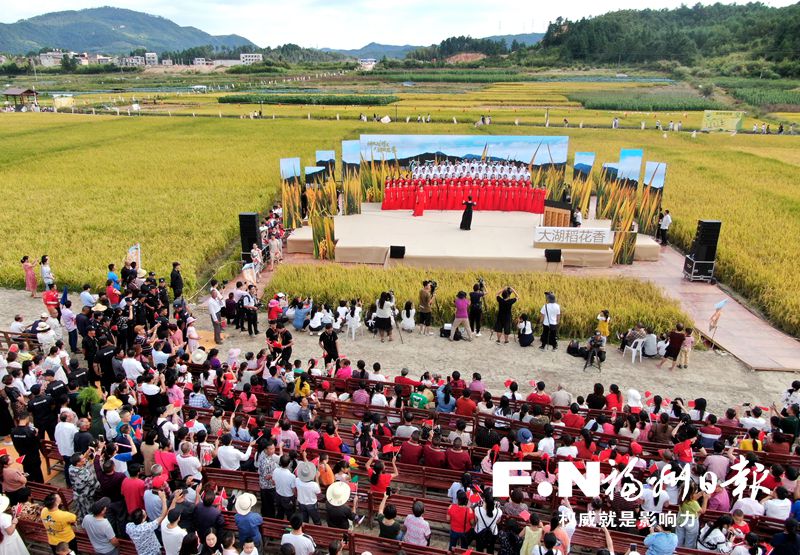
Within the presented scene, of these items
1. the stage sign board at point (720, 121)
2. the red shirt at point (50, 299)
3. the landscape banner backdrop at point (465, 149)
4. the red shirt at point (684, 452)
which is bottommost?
the red shirt at point (50, 299)

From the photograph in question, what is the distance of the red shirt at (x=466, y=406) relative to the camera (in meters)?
7.98

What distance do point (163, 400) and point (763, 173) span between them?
101 ft

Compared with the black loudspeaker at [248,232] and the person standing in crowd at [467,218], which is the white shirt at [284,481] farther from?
the person standing in crowd at [467,218]

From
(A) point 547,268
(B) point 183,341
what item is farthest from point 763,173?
(B) point 183,341

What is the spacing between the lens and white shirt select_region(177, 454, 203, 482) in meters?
6.28

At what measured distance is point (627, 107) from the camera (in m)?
54.7

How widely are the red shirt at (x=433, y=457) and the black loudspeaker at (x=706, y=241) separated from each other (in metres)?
12.1

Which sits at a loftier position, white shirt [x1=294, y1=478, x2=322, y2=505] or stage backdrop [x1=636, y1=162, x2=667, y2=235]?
stage backdrop [x1=636, y1=162, x2=667, y2=235]

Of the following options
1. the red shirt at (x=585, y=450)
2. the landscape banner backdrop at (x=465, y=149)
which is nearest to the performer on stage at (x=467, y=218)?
the landscape banner backdrop at (x=465, y=149)

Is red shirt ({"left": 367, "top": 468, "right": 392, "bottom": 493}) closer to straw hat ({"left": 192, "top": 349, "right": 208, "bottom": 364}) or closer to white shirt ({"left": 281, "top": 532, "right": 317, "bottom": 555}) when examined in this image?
white shirt ({"left": 281, "top": 532, "right": 317, "bottom": 555})

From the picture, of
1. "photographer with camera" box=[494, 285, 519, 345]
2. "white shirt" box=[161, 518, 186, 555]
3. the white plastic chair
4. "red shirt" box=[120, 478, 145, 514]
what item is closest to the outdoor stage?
"photographer with camera" box=[494, 285, 519, 345]

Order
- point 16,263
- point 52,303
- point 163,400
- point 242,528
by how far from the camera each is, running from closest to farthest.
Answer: point 242,528
point 163,400
point 52,303
point 16,263

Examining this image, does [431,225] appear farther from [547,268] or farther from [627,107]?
[627,107]

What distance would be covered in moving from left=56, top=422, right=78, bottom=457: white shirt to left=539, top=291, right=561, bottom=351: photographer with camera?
8.57 metres
